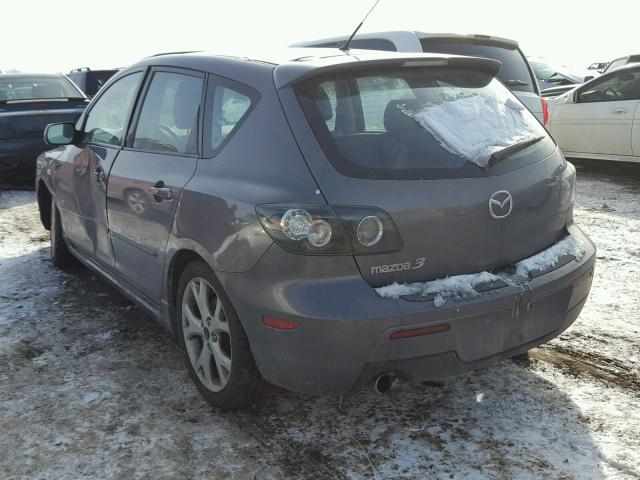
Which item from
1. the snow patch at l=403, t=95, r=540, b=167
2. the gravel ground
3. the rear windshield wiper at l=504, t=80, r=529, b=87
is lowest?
the gravel ground

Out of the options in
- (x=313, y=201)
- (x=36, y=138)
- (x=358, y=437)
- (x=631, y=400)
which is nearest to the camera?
(x=313, y=201)

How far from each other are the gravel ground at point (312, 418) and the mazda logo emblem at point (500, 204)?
0.95m

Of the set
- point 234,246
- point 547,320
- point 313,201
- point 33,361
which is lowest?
point 33,361

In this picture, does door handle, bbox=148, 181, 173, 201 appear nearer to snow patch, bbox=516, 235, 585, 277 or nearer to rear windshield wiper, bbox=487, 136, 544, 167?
rear windshield wiper, bbox=487, 136, 544, 167

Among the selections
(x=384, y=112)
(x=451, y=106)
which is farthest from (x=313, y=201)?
(x=451, y=106)

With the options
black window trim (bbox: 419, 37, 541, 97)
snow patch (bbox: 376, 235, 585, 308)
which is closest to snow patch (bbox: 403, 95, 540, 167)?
snow patch (bbox: 376, 235, 585, 308)

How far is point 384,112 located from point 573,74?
1436 cm

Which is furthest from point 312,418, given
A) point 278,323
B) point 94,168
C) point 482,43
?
point 482,43

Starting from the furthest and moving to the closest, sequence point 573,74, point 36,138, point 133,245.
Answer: point 573,74 < point 36,138 < point 133,245

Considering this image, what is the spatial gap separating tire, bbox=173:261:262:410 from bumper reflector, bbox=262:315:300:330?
0.25 meters

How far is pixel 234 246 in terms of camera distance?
2.74 m

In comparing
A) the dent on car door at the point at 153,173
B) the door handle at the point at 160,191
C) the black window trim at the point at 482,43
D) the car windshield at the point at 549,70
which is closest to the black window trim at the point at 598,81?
the black window trim at the point at 482,43

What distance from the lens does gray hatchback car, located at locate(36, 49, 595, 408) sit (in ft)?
8.34

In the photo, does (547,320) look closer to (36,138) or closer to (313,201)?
(313,201)
